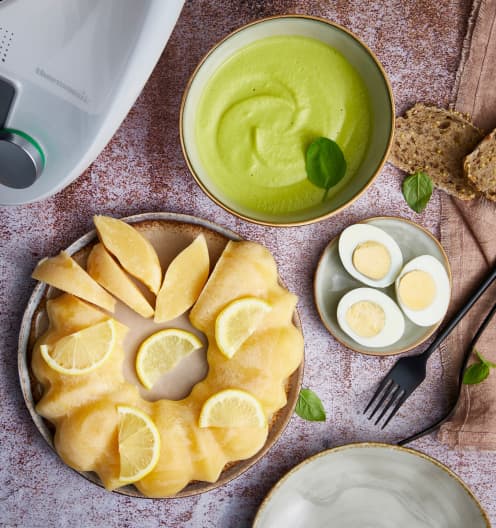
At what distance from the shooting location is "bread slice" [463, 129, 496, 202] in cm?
161

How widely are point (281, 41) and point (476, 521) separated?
1409 millimetres

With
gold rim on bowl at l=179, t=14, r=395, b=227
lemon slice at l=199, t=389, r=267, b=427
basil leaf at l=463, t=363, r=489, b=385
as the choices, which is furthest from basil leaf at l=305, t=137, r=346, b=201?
basil leaf at l=463, t=363, r=489, b=385

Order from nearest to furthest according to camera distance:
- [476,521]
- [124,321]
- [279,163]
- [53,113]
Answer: [53,113]
[279,163]
[124,321]
[476,521]

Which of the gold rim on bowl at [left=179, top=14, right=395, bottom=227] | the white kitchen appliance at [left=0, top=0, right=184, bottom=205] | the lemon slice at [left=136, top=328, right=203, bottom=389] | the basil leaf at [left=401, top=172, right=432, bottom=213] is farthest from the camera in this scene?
the basil leaf at [left=401, top=172, right=432, bottom=213]

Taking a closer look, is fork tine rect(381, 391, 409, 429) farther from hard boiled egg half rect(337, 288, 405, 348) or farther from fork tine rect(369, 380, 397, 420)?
hard boiled egg half rect(337, 288, 405, 348)

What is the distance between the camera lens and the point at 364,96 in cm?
152

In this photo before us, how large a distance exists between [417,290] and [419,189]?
280 mm

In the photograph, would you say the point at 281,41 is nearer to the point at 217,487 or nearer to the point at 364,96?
the point at 364,96

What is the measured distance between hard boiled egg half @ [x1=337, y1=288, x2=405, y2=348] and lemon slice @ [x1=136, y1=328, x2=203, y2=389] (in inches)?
15.8

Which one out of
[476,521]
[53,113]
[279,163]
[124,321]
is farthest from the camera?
[476,521]

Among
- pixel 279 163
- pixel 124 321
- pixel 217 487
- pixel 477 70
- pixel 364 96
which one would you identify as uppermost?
pixel 477 70

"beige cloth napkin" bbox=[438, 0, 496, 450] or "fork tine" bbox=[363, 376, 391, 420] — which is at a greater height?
"beige cloth napkin" bbox=[438, 0, 496, 450]

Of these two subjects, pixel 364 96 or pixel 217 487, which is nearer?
pixel 364 96

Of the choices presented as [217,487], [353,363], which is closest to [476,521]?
[353,363]
